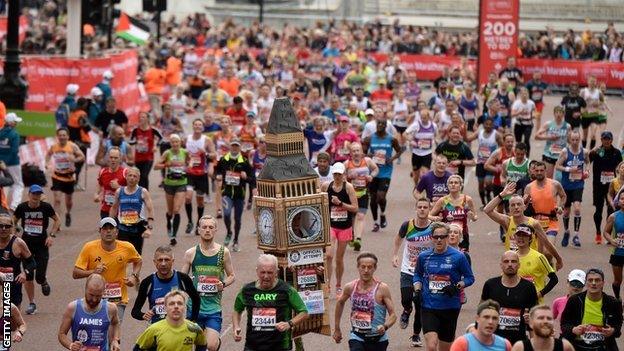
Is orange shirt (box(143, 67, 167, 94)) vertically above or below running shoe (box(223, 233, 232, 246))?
above

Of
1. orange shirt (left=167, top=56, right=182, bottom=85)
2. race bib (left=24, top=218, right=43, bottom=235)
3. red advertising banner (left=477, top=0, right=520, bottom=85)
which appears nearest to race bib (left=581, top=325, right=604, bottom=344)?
race bib (left=24, top=218, right=43, bottom=235)

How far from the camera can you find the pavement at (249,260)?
1712cm

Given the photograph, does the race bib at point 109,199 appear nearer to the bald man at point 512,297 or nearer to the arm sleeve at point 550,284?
the arm sleeve at point 550,284

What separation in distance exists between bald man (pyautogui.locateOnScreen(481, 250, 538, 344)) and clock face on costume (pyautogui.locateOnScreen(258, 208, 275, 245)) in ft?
7.59

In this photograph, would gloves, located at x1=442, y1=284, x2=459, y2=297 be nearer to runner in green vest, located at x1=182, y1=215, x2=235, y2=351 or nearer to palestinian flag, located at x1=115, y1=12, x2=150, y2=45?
runner in green vest, located at x1=182, y1=215, x2=235, y2=351

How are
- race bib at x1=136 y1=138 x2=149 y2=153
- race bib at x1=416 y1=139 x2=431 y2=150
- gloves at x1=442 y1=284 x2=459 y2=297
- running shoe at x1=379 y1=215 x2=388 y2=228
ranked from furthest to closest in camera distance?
race bib at x1=416 y1=139 x2=431 y2=150
race bib at x1=136 y1=138 x2=149 y2=153
running shoe at x1=379 y1=215 x2=388 y2=228
gloves at x1=442 y1=284 x2=459 y2=297

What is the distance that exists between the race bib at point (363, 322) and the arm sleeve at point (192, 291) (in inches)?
55.4

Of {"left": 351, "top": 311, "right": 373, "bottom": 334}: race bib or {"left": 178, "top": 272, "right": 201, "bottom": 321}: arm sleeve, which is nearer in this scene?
{"left": 351, "top": 311, "right": 373, "bottom": 334}: race bib

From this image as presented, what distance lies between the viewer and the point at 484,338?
1190 centimetres

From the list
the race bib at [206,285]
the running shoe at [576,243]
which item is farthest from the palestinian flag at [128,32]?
the race bib at [206,285]

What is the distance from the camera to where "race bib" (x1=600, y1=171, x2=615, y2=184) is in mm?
22906

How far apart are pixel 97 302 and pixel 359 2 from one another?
1952 inches

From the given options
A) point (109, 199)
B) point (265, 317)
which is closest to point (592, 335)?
point (265, 317)

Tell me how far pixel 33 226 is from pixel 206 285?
4031 mm
